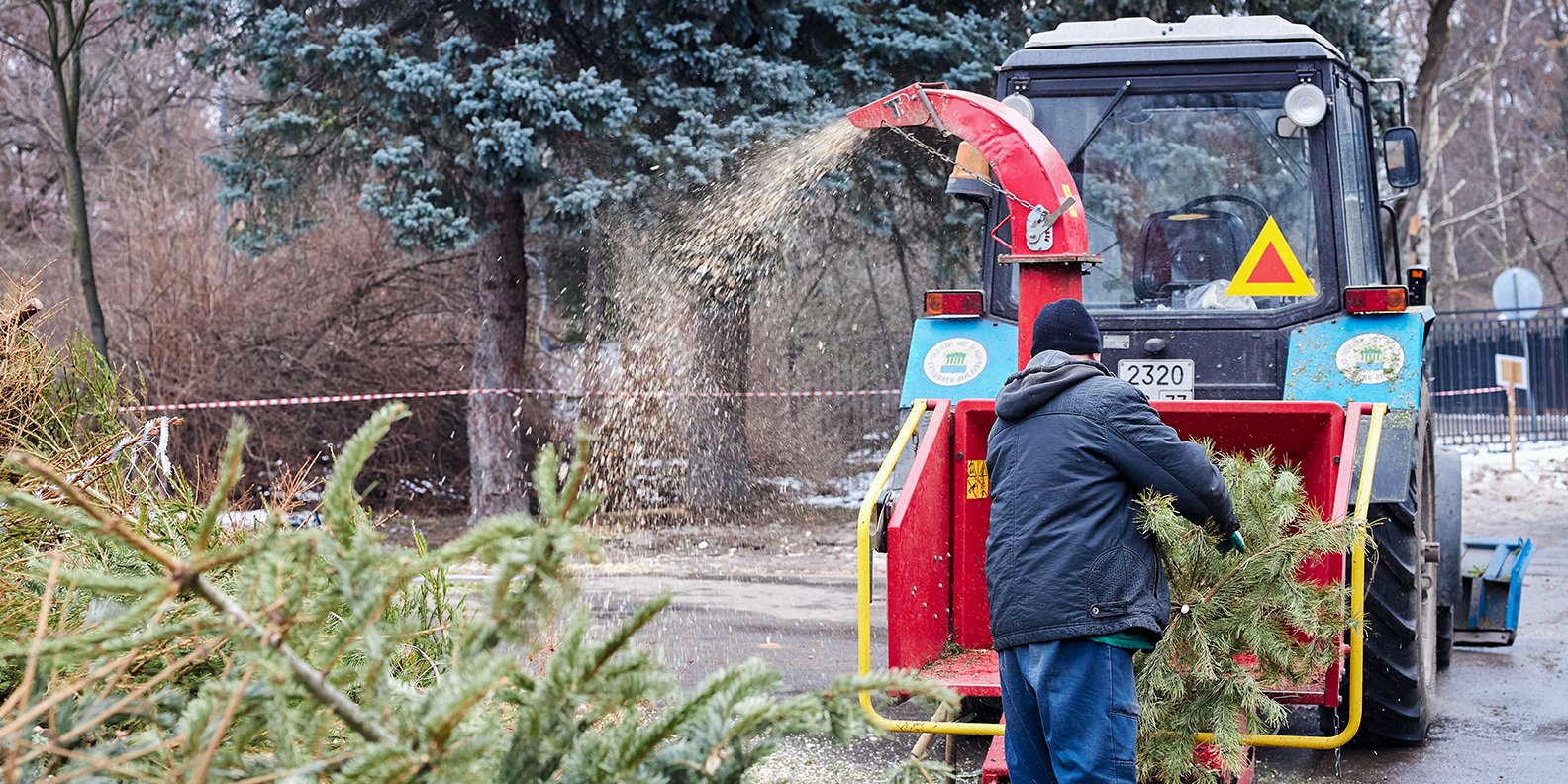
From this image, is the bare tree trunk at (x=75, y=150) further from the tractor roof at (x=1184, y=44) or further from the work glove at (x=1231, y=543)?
the work glove at (x=1231, y=543)

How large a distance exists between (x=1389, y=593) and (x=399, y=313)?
10.4m

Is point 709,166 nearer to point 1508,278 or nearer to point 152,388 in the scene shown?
point 152,388

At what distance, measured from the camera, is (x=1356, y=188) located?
20.0 ft

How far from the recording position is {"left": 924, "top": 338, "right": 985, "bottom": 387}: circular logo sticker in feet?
19.0

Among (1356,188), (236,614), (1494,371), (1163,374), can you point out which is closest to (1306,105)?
(1356,188)

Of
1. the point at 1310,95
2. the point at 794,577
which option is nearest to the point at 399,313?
the point at 794,577

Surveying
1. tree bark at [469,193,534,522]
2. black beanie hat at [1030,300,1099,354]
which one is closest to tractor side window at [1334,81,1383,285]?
black beanie hat at [1030,300,1099,354]

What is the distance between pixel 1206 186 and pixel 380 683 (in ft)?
16.9

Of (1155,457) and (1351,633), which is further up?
(1155,457)

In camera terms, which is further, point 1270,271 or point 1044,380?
point 1270,271

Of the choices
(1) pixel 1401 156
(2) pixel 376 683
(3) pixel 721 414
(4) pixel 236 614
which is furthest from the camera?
(3) pixel 721 414

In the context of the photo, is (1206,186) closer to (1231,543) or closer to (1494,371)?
(1231,543)

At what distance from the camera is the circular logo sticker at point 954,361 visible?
5.79m

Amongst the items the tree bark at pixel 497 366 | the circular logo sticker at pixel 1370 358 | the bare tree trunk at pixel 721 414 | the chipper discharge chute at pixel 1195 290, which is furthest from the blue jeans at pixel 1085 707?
the tree bark at pixel 497 366
